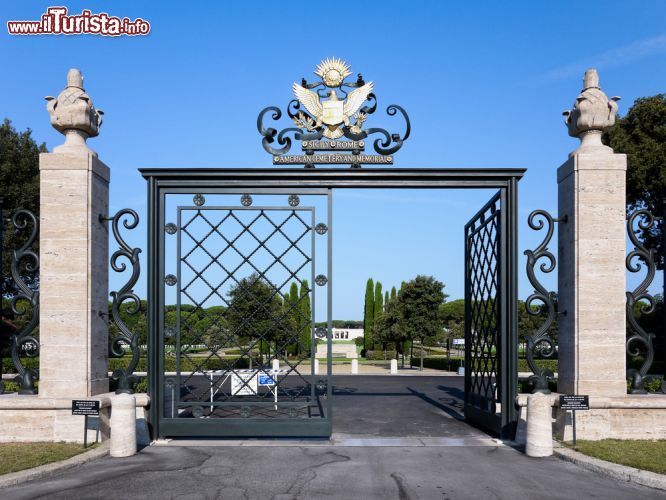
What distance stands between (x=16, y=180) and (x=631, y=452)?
25.5m

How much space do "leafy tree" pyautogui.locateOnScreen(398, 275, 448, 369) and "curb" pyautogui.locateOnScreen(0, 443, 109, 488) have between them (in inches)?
1146

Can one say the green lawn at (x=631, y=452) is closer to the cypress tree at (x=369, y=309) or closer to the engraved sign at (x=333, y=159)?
the engraved sign at (x=333, y=159)

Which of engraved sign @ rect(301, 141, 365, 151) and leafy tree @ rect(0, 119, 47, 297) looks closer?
engraved sign @ rect(301, 141, 365, 151)

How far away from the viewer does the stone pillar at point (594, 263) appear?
9.59m

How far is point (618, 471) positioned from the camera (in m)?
7.47

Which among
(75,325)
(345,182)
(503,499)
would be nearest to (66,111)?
(75,325)

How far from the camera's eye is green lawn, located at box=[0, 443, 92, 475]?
7730 millimetres

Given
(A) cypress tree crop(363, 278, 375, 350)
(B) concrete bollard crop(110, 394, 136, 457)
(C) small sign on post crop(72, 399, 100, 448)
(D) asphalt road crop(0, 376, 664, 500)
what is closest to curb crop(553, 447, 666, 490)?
(D) asphalt road crop(0, 376, 664, 500)

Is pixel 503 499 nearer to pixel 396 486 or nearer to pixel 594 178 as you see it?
pixel 396 486

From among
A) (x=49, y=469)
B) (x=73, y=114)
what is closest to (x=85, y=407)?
(x=49, y=469)

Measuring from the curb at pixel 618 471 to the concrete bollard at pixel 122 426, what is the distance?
635cm

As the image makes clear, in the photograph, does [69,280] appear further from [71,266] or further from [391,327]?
[391,327]

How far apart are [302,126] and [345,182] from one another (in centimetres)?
125
